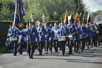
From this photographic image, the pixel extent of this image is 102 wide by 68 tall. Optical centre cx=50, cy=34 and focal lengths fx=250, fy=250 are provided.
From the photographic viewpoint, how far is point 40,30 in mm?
15422

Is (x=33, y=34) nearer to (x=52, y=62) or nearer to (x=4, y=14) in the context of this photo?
(x=52, y=62)

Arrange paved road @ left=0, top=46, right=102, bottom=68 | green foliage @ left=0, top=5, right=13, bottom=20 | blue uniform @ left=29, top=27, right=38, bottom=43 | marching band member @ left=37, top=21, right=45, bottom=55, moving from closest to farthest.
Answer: paved road @ left=0, top=46, right=102, bottom=68, blue uniform @ left=29, top=27, right=38, bottom=43, marching band member @ left=37, top=21, right=45, bottom=55, green foliage @ left=0, top=5, right=13, bottom=20

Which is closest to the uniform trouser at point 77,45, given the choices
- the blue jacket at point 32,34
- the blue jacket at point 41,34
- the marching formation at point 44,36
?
the marching formation at point 44,36

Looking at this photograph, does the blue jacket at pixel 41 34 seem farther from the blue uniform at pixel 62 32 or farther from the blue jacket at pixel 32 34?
the blue jacket at pixel 32 34

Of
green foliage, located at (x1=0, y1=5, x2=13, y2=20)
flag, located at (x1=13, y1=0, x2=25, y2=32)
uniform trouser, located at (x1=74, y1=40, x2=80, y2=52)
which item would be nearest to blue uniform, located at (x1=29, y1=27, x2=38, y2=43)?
flag, located at (x1=13, y1=0, x2=25, y2=32)

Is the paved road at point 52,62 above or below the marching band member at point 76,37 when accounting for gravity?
below

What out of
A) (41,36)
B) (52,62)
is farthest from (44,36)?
(52,62)

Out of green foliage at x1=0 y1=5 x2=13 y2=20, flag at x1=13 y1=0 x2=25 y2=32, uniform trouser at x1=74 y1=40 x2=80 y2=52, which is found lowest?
uniform trouser at x1=74 y1=40 x2=80 y2=52

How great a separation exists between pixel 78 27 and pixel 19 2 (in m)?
5.03

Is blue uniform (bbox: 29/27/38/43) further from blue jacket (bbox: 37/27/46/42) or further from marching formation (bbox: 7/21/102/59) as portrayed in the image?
blue jacket (bbox: 37/27/46/42)

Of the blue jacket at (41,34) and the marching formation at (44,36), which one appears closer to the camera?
the marching formation at (44,36)

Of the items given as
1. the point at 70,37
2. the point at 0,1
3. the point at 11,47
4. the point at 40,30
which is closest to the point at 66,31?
the point at 70,37

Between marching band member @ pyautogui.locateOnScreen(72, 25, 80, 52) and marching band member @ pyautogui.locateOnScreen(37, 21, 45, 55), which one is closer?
marching band member @ pyautogui.locateOnScreen(37, 21, 45, 55)

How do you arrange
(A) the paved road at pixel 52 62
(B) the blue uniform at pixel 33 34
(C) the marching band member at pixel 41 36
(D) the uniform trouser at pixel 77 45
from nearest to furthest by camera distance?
(A) the paved road at pixel 52 62, (B) the blue uniform at pixel 33 34, (C) the marching band member at pixel 41 36, (D) the uniform trouser at pixel 77 45
